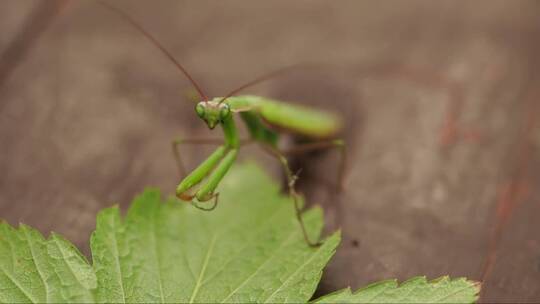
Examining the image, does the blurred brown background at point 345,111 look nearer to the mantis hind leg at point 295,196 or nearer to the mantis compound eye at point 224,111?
the mantis hind leg at point 295,196

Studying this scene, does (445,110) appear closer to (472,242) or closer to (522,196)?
(522,196)

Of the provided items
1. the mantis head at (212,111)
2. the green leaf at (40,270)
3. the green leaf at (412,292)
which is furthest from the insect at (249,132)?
the green leaf at (40,270)

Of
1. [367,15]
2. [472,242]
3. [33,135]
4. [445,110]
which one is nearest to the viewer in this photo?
[472,242]

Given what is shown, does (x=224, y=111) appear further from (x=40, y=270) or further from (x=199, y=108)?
(x=40, y=270)

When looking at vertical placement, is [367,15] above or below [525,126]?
above

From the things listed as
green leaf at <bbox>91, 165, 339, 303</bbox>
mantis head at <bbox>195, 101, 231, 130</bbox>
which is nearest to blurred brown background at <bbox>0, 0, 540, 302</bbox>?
green leaf at <bbox>91, 165, 339, 303</bbox>

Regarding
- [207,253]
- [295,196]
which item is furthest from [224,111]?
→ [207,253]

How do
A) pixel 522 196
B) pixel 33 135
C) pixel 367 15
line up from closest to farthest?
pixel 522 196
pixel 33 135
pixel 367 15

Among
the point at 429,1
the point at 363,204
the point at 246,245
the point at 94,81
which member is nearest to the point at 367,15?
the point at 429,1
